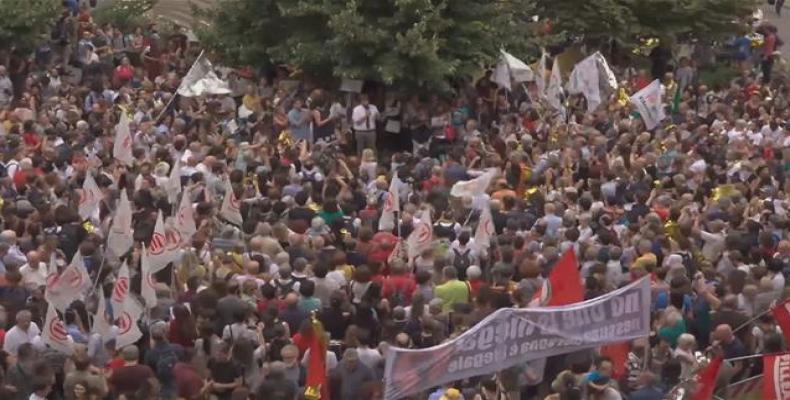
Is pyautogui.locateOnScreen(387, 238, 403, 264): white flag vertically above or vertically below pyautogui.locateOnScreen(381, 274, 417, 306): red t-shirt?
below

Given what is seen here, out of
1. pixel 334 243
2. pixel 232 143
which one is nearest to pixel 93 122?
pixel 232 143

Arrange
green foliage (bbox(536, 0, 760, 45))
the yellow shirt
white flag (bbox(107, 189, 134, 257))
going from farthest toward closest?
green foliage (bbox(536, 0, 760, 45)), white flag (bbox(107, 189, 134, 257)), the yellow shirt

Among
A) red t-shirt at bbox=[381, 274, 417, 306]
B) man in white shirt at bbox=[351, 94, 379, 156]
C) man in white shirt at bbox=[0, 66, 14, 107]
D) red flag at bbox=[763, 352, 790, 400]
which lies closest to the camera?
red flag at bbox=[763, 352, 790, 400]

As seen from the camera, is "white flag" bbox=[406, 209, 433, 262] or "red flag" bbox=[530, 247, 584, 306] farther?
"white flag" bbox=[406, 209, 433, 262]

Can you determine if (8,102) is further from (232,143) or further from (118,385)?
(118,385)

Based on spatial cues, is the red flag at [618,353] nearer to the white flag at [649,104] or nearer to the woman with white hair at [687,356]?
the woman with white hair at [687,356]

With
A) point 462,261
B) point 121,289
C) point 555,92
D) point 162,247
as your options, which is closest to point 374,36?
point 555,92

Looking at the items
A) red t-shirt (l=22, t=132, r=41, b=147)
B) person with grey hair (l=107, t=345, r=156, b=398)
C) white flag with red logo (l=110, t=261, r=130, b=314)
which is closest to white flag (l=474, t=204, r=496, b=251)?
white flag with red logo (l=110, t=261, r=130, b=314)

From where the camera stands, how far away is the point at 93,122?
2573cm

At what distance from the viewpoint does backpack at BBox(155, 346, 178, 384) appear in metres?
14.8

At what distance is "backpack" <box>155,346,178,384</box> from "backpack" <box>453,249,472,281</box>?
395 centimetres

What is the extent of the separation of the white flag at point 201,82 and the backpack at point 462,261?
995 centimetres

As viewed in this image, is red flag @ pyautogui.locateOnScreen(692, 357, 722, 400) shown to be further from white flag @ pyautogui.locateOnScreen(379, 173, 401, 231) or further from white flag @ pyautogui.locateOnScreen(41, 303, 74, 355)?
white flag @ pyautogui.locateOnScreen(379, 173, 401, 231)

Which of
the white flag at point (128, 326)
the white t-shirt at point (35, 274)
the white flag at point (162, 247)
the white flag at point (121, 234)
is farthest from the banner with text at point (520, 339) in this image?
the white flag at point (121, 234)
